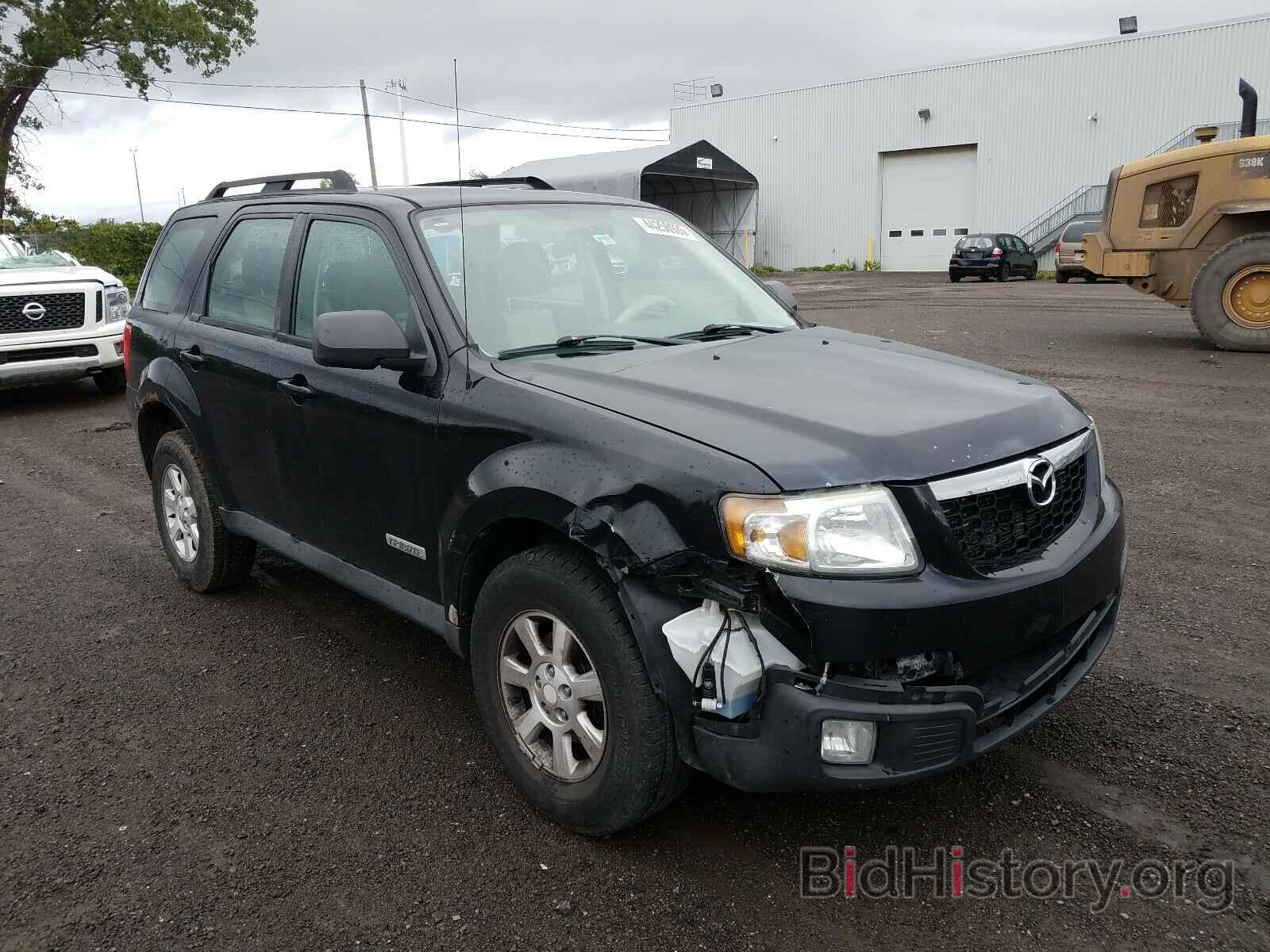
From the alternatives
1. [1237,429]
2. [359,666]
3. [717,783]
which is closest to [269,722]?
[359,666]

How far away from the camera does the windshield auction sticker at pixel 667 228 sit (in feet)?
13.8

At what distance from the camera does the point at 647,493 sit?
2578 mm

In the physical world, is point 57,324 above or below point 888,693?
above

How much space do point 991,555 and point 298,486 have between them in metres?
2.63

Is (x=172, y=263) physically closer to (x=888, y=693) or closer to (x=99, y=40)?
(x=888, y=693)

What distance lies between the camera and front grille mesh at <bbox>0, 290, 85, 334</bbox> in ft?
33.7

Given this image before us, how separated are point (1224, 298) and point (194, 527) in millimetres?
11251

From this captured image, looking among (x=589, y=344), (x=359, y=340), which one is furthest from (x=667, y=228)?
(x=359, y=340)

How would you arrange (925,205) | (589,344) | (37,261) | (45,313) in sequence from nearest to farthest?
1. (589,344)
2. (45,313)
3. (37,261)
4. (925,205)

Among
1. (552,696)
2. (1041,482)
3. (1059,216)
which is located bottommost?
(552,696)

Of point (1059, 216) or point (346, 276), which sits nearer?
point (346, 276)

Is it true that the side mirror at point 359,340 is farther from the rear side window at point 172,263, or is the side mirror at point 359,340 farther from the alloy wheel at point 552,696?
the rear side window at point 172,263

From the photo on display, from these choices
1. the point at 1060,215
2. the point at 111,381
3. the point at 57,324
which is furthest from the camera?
the point at 1060,215

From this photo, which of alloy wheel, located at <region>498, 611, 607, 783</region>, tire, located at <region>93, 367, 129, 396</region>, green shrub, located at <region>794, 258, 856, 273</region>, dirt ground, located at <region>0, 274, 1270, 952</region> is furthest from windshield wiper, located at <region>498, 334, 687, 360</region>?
green shrub, located at <region>794, 258, 856, 273</region>
